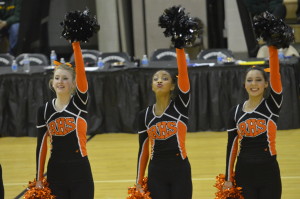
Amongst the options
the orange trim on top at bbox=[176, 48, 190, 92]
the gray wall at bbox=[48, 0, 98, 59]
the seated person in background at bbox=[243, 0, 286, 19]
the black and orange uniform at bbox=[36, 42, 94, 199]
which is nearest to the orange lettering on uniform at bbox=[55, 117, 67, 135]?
the black and orange uniform at bbox=[36, 42, 94, 199]

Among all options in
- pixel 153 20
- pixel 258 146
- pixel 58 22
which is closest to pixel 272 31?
pixel 258 146

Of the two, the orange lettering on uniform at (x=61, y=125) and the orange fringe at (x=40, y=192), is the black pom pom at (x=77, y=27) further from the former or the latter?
the orange fringe at (x=40, y=192)

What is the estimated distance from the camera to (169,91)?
4.60 meters

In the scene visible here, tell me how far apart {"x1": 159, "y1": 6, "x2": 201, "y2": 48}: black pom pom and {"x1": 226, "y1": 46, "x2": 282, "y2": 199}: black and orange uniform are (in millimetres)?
554

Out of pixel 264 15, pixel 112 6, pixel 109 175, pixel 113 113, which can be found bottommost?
pixel 109 175

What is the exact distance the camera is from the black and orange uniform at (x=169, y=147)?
4.43 metres

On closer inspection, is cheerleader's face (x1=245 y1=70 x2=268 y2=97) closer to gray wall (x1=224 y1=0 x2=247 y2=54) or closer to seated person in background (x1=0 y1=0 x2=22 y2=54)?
gray wall (x1=224 y1=0 x2=247 y2=54)

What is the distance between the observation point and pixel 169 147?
4.49 metres

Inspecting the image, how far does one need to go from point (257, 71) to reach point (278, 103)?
0.92ft

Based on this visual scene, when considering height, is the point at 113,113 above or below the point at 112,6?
below

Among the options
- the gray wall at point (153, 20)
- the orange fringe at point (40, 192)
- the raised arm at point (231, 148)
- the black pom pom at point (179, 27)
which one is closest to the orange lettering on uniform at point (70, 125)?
the orange fringe at point (40, 192)

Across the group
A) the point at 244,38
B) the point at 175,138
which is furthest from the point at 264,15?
the point at 244,38

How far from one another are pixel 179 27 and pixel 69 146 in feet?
3.62

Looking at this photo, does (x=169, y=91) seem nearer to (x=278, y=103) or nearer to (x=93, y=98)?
(x=278, y=103)
